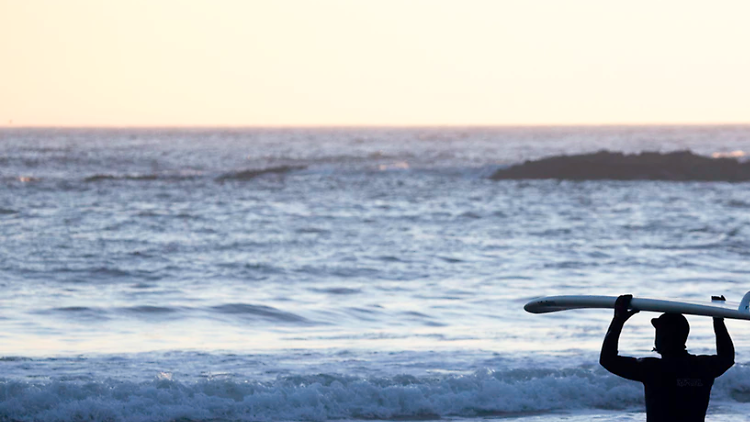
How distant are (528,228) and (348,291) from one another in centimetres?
1150

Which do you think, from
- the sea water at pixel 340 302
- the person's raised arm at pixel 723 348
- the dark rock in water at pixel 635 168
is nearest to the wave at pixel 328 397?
the sea water at pixel 340 302

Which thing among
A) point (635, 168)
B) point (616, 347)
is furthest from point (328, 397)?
point (635, 168)

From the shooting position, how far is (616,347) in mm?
5012

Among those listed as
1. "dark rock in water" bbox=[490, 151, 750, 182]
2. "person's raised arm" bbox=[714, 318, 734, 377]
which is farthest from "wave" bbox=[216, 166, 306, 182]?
"person's raised arm" bbox=[714, 318, 734, 377]

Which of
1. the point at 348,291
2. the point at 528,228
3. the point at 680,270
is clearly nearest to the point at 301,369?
the point at 348,291

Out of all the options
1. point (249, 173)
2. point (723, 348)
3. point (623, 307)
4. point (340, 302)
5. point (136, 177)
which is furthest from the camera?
point (249, 173)

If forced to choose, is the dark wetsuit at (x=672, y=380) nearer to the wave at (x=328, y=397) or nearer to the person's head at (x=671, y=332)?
the person's head at (x=671, y=332)

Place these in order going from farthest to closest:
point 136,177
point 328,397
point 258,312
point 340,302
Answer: point 136,177 < point 340,302 < point 258,312 < point 328,397

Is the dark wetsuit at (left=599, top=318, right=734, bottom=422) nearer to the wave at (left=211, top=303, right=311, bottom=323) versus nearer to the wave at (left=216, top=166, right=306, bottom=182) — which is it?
the wave at (left=211, top=303, right=311, bottom=323)

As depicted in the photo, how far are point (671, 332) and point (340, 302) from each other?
395 inches

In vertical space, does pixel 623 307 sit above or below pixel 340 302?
above

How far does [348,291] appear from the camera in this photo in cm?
1596

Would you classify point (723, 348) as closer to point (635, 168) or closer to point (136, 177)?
point (635, 168)

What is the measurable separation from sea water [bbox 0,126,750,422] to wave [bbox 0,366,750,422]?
0.02 meters
